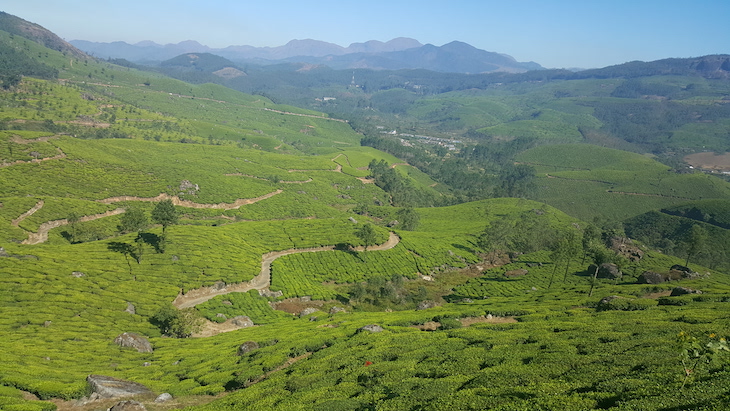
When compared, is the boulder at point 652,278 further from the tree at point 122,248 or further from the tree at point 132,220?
the tree at point 132,220

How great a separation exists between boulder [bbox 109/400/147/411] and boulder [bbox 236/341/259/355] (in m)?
17.7

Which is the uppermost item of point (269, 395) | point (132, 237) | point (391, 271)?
point (269, 395)

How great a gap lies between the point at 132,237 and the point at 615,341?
96.4 metres

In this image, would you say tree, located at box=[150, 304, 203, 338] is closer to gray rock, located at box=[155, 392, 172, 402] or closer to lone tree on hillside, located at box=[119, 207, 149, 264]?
lone tree on hillside, located at box=[119, 207, 149, 264]

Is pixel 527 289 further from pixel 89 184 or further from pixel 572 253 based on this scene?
pixel 89 184

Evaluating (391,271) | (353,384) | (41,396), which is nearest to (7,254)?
(41,396)

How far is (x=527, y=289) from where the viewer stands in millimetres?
97750

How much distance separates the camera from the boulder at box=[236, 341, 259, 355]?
5122 centimetres

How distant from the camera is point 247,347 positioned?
51750 mm

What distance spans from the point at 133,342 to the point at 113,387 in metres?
17.6

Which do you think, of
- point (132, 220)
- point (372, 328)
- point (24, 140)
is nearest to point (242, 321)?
point (372, 328)

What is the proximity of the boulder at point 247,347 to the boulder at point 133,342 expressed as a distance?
1325cm

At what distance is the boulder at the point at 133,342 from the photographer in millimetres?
51881

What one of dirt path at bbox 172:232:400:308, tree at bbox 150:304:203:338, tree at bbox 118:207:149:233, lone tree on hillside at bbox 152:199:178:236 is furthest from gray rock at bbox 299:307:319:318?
tree at bbox 118:207:149:233
